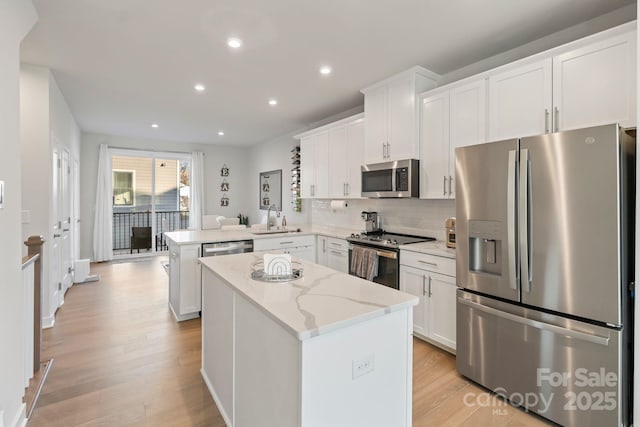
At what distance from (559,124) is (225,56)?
9.18 ft

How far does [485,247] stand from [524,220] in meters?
0.35

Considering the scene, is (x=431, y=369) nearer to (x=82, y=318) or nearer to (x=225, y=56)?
(x=225, y=56)

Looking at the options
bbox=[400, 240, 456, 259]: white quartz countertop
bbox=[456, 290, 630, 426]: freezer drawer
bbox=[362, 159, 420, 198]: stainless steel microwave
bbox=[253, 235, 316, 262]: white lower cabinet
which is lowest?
bbox=[456, 290, 630, 426]: freezer drawer

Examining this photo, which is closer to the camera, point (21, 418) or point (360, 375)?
point (360, 375)

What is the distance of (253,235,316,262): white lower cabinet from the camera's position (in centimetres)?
393

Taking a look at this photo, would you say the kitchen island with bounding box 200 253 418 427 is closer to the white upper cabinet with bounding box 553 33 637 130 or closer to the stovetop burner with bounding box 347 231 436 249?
the stovetop burner with bounding box 347 231 436 249

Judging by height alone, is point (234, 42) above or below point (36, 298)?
above

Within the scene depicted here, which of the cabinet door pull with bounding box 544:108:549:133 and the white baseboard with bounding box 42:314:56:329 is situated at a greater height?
the cabinet door pull with bounding box 544:108:549:133

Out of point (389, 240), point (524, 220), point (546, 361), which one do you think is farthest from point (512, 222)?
point (389, 240)

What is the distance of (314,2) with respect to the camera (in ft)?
7.06

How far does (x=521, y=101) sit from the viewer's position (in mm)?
2445

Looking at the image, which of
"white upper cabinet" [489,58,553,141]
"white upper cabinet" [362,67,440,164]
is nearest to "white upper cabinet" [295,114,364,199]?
"white upper cabinet" [362,67,440,164]

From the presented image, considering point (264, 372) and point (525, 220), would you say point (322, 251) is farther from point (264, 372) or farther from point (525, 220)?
point (264, 372)

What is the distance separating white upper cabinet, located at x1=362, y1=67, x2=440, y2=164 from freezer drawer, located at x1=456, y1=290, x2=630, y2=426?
66.9 inches
